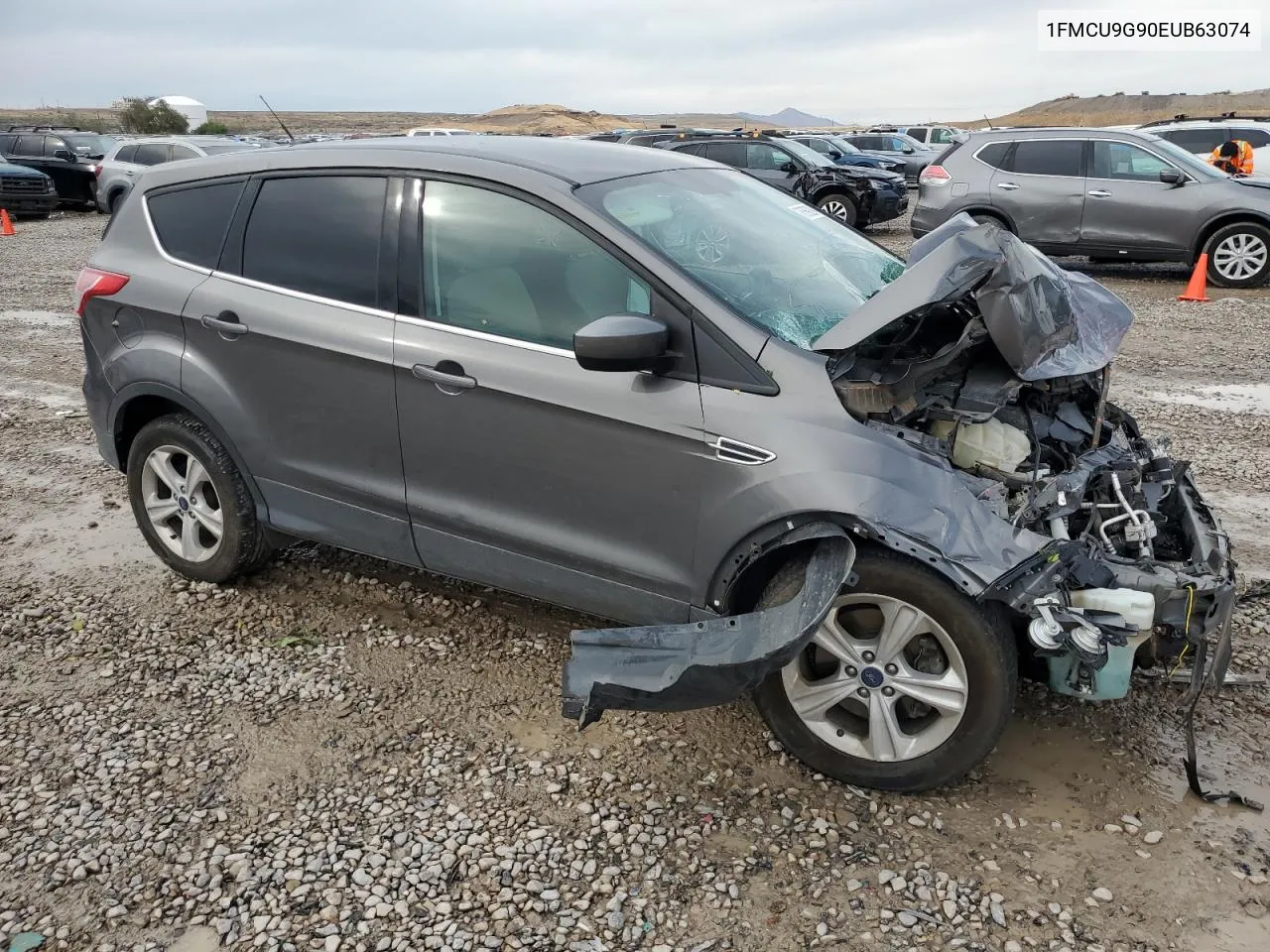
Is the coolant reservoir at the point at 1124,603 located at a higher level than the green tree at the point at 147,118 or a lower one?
lower

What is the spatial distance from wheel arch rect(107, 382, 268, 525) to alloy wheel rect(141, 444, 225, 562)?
177 millimetres

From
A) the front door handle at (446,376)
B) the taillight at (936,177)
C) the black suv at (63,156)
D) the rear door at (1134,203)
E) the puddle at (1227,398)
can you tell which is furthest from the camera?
the black suv at (63,156)

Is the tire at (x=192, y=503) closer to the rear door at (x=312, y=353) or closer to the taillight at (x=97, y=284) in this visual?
the rear door at (x=312, y=353)

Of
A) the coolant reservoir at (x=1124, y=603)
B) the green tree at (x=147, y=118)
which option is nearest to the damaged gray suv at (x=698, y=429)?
the coolant reservoir at (x=1124, y=603)

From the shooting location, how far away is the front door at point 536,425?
307cm

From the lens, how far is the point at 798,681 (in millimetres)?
3039

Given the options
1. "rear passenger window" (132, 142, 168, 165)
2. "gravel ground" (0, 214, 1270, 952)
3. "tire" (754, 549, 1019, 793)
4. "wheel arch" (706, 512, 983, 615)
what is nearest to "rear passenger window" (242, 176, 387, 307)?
"gravel ground" (0, 214, 1270, 952)

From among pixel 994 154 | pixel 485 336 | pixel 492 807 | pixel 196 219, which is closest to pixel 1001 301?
pixel 485 336

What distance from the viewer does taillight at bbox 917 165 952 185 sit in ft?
39.8

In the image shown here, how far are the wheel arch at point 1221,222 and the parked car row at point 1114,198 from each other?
0.01 meters

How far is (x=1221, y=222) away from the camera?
423 inches

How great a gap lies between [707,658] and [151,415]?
2.86 m

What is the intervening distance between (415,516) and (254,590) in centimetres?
122

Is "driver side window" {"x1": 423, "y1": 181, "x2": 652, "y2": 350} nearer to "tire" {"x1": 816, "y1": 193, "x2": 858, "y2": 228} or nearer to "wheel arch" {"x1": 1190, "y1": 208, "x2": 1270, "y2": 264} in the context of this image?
"wheel arch" {"x1": 1190, "y1": 208, "x2": 1270, "y2": 264}
